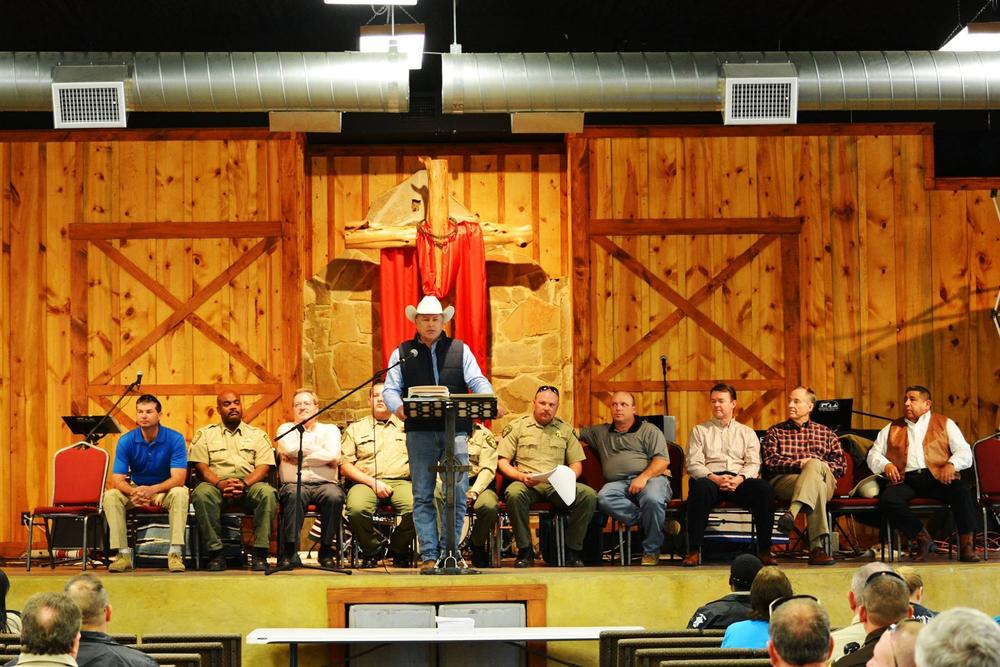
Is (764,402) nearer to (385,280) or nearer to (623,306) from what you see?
(623,306)

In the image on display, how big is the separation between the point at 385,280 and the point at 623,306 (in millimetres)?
1794

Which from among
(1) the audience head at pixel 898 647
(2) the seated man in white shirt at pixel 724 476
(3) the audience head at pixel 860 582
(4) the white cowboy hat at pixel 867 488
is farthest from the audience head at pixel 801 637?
(4) the white cowboy hat at pixel 867 488

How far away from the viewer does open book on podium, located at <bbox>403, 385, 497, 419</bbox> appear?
23.1 ft

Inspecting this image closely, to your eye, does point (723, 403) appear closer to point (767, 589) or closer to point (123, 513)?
point (767, 589)

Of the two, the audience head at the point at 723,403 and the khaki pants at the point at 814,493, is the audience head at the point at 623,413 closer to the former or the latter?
the audience head at the point at 723,403

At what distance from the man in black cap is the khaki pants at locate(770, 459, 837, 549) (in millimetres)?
2106

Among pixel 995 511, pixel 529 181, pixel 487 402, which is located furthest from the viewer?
pixel 529 181

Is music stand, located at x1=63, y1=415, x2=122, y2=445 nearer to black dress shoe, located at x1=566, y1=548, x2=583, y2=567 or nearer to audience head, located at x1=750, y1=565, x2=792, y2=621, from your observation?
black dress shoe, located at x1=566, y1=548, x2=583, y2=567

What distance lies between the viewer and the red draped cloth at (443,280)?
9695 mm

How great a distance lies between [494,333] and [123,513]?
3.29 metres

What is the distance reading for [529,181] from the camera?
34.4 feet

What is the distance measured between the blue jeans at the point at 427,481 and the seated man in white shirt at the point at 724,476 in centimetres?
139

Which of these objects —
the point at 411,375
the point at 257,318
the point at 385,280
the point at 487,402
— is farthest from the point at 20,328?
the point at 487,402

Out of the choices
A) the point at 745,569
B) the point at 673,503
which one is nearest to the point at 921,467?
the point at 673,503
